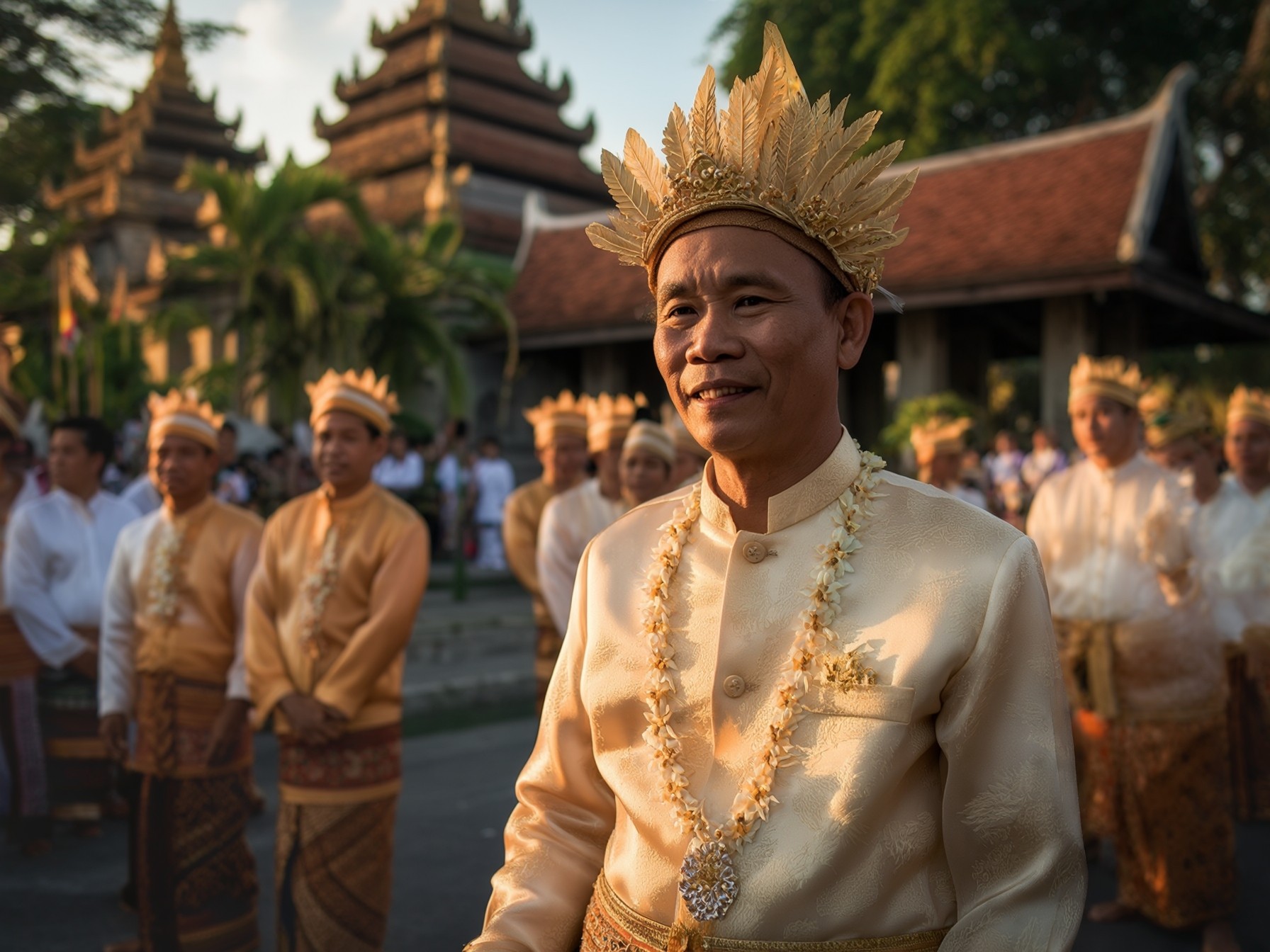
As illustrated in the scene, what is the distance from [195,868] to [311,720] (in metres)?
0.98

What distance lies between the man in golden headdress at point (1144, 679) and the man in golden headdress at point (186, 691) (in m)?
3.69

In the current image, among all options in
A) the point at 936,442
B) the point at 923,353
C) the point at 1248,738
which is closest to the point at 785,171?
the point at 936,442

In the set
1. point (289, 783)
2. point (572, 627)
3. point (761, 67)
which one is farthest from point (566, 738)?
point (289, 783)

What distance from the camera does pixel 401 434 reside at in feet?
53.3

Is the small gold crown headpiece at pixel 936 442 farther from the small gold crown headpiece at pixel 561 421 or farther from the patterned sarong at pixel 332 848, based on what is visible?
the patterned sarong at pixel 332 848

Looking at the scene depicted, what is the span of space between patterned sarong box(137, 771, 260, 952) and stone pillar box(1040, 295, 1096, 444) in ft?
41.9

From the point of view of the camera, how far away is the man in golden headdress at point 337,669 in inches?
167

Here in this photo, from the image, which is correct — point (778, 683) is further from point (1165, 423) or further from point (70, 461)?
point (70, 461)

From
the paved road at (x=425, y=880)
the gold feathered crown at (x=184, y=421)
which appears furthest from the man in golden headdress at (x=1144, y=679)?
the gold feathered crown at (x=184, y=421)

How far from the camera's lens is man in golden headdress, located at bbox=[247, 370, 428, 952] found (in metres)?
4.25

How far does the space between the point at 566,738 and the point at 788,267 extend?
0.90 metres

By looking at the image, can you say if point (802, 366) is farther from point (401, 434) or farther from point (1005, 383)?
point (1005, 383)

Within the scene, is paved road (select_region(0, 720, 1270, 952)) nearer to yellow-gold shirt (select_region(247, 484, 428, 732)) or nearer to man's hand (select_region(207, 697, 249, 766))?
man's hand (select_region(207, 697, 249, 766))

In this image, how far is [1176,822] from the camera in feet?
17.1
